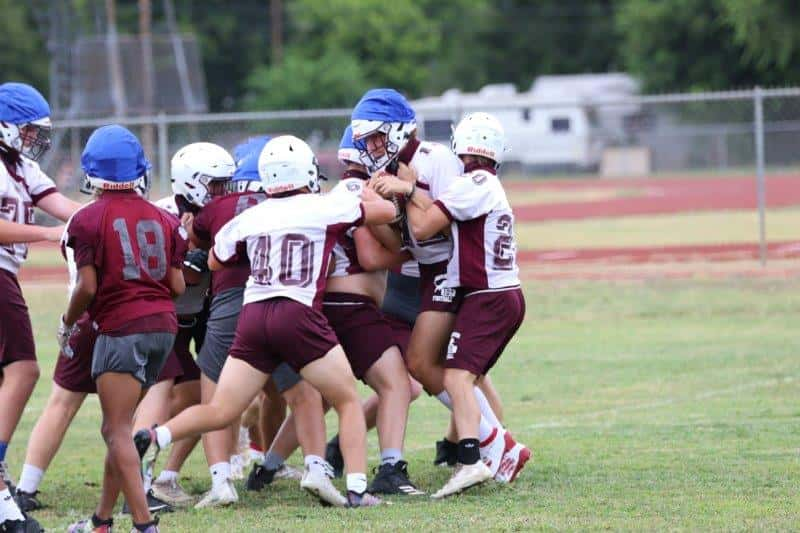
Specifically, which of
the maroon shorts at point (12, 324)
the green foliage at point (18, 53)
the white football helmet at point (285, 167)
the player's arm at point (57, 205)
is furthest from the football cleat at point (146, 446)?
the green foliage at point (18, 53)

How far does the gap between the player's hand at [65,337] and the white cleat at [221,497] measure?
0.97 metres

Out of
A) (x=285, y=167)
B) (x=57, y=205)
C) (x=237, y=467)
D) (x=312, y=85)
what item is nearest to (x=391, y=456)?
(x=237, y=467)

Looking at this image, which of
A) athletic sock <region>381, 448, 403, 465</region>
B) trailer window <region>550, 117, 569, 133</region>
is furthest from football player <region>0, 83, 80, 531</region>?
trailer window <region>550, 117, 569, 133</region>

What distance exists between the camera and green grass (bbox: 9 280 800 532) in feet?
21.0

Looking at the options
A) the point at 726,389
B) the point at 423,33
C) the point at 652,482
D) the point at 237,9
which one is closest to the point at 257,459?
the point at 652,482

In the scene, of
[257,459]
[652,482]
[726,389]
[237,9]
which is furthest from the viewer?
[237,9]

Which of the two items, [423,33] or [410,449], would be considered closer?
[410,449]

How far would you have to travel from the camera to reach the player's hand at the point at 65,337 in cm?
640

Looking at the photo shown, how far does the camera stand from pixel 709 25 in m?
46.8

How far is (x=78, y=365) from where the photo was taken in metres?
7.01

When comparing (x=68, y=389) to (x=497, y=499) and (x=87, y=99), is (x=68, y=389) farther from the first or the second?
(x=87, y=99)

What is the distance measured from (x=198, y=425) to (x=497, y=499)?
1499 mm

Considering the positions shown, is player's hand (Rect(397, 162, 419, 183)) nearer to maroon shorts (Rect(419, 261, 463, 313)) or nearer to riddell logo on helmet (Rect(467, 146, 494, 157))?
riddell logo on helmet (Rect(467, 146, 494, 157))

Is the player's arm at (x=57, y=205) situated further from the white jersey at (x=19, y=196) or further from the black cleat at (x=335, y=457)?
the black cleat at (x=335, y=457)
